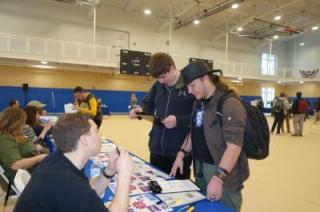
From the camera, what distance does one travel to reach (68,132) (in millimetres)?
1260

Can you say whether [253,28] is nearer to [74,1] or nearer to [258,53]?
[258,53]

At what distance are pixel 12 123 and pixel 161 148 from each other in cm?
150

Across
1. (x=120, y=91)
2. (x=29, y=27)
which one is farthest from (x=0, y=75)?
(x=120, y=91)

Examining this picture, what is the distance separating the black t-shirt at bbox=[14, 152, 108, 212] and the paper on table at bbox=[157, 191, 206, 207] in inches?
24.9

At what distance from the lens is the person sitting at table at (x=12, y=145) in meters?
2.51

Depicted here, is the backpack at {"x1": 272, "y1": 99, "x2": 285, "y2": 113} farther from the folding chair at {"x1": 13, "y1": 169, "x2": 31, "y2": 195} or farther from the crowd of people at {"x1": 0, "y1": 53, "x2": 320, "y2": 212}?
the folding chair at {"x1": 13, "y1": 169, "x2": 31, "y2": 195}

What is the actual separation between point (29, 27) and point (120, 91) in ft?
23.0

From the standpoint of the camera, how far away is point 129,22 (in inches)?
750

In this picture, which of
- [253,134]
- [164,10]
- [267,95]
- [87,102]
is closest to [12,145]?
[253,134]

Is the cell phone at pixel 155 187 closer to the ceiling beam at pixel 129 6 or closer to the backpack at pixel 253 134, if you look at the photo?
the backpack at pixel 253 134

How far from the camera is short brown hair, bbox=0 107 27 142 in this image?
8.64ft

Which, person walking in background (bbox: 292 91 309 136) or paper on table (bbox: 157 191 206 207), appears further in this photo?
person walking in background (bbox: 292 91 309 136)

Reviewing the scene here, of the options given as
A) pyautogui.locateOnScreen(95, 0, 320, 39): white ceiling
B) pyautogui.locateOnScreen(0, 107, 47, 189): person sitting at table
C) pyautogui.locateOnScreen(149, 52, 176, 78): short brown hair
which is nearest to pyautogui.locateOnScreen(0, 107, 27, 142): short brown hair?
pyautogui.locateOnScreen(0, 107, 47, 189): person sitting at table

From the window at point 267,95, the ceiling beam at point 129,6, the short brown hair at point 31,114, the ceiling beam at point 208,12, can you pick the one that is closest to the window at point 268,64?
the window at point 267,95
